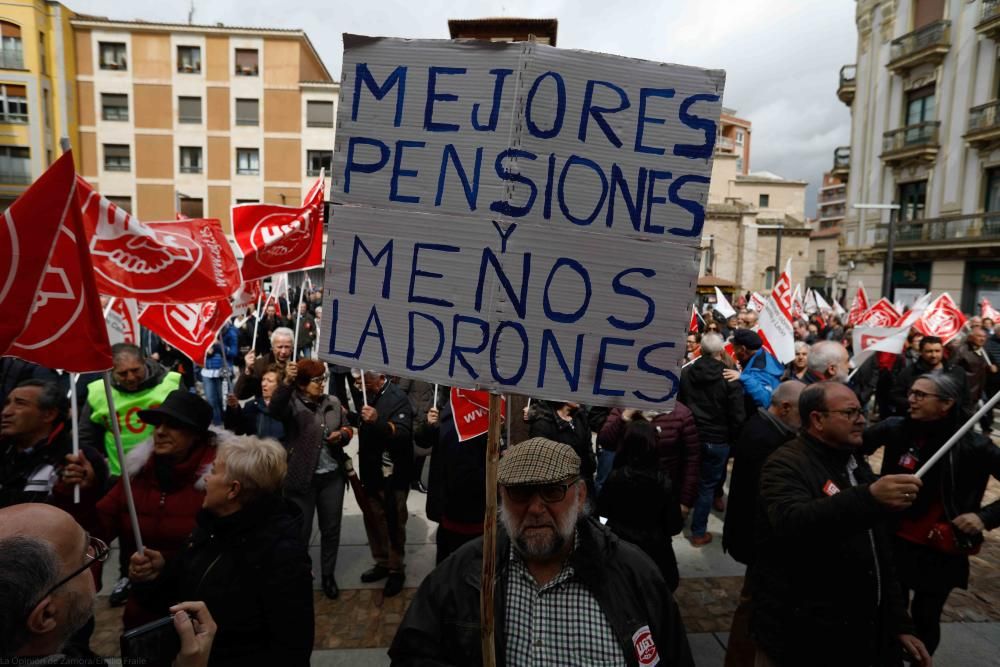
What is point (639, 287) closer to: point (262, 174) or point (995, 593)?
point (995, 593)

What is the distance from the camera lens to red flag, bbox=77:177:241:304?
11.3 feet

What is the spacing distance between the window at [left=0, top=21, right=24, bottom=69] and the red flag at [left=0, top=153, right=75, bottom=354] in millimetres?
39458

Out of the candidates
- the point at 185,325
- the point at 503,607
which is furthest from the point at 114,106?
the point at 503,607

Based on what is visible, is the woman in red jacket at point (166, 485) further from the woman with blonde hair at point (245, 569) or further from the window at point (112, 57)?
the window at point (112, 57)

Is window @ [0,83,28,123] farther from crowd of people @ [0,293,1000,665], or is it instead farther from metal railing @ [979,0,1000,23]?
metal railing @ [979,0,1000,23]

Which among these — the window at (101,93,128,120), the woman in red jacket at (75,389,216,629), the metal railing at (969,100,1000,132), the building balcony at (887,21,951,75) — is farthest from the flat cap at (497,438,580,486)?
the window at (101,93,128,120)

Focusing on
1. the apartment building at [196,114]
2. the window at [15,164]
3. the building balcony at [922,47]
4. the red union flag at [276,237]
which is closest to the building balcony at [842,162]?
the building balcony at [922,47]

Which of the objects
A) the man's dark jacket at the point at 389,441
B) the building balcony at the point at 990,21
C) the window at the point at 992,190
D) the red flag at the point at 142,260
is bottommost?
the man's dark jacket at the point at 389,441

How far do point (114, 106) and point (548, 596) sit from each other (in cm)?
4062

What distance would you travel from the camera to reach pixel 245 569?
221 centimetres

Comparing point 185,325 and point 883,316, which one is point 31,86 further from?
point 883,316

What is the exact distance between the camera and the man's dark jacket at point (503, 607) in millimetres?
1823

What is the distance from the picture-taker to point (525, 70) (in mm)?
1802

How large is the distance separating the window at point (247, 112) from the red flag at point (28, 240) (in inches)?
1400
